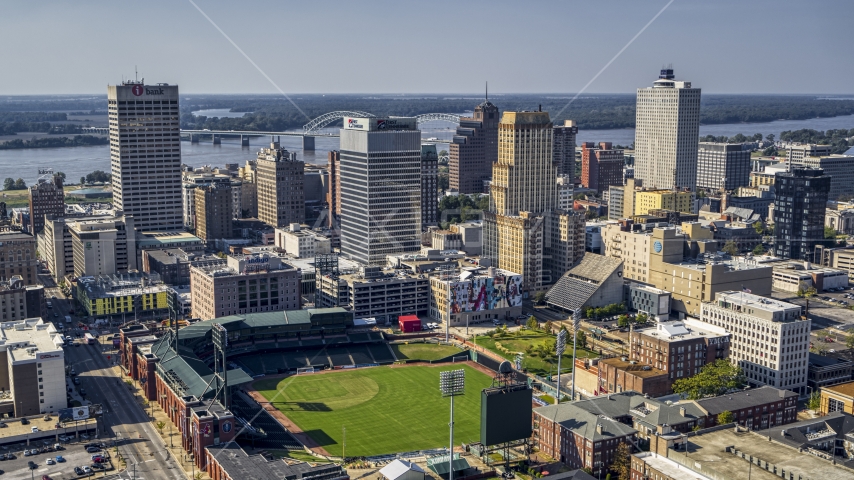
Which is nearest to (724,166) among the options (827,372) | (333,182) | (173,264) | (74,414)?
(333,182)

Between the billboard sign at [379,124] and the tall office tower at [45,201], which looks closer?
the billboard sign at [379,124]

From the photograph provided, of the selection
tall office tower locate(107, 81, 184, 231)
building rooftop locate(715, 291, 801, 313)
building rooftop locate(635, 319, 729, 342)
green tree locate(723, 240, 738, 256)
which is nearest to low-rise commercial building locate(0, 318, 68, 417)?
building rooftop locate(635, 319, 729, 342)

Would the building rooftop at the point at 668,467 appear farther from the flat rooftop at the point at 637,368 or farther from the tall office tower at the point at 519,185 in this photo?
the tall office tower at the point at 519,185

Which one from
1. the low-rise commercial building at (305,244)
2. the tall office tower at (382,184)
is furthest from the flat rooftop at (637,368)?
the low-rise commercial building at (305,244)

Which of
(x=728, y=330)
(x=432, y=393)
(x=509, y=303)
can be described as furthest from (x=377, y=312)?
(x=728, y=330)

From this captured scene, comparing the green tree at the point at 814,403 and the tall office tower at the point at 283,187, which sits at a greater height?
the tall office tower at the point at 283,187
